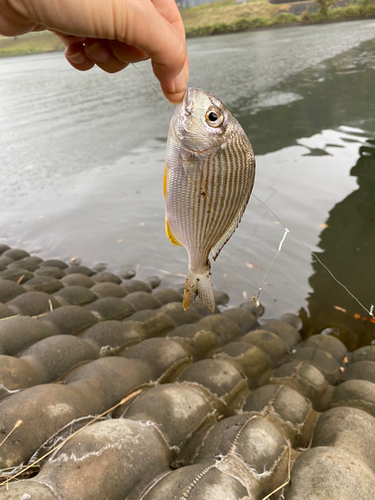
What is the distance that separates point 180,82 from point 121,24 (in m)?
0.37

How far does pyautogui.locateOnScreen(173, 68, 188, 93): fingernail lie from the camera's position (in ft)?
5.41

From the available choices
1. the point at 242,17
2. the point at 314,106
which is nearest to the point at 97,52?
the point at 314,106

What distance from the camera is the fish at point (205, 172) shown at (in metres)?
1.56

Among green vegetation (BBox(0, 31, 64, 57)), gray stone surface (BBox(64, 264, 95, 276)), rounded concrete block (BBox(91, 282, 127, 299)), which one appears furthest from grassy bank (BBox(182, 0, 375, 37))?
rounded concrete block (BBox(91, 282, 127, 299))

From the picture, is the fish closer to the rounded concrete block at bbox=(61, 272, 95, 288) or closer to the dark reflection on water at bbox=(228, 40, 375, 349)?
the dark reflection on water at bbox=(228, 40, 375, 349)

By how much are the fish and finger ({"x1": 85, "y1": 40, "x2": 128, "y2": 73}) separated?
26.7 inches

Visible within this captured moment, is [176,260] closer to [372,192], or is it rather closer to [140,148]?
[372,192]

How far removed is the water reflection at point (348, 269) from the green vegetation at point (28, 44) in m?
34.1

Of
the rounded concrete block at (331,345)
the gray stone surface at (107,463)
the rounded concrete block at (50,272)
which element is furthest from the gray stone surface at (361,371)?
the rounded concrete block at (50,272)

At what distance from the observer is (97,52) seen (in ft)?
6.46

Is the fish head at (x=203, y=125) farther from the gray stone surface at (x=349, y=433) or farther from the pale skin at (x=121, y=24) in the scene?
the gray stone surface at (x=349, y=433)

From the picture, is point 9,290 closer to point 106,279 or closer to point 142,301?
point 142,301

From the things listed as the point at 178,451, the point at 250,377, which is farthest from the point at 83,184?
the point at 178,451

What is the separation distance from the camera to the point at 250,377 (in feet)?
10.2
